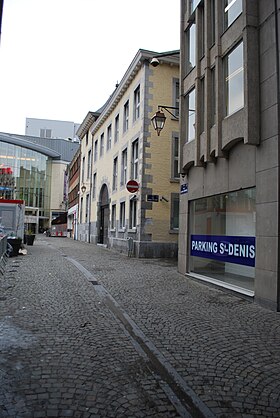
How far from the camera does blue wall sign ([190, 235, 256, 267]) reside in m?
8.02

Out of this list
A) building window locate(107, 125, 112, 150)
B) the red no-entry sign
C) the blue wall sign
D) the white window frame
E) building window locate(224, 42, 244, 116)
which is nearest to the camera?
the blue wall sign

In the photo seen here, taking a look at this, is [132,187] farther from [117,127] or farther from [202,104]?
[117,127]

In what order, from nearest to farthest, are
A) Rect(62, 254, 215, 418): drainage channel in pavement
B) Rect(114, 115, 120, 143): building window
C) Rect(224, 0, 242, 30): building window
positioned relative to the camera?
Rect(62, 254, 215, 418): drainage channel in pavement < Rect(224, 0, 242, 30): building window < Rect(114, 115, 120, 143): building window

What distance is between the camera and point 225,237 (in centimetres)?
928

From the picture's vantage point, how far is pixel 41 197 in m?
72.2

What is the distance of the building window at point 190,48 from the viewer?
37.7 ft

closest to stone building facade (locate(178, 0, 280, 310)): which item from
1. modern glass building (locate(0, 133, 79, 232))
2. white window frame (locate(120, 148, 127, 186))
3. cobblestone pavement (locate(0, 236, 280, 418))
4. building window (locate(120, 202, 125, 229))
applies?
cobblestone pavement (locate(0, 236, 280, 418))

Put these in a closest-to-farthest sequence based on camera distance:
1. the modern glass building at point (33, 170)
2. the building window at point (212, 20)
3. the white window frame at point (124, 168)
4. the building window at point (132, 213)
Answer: the building window at point (212, 20)
the building window at point (132, 213)
the white window frame at point (124, 168)
the modern glass building at point (33, 170)

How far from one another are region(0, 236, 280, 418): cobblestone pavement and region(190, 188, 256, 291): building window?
0.79 m

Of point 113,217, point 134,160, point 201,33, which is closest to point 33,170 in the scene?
point 113,217

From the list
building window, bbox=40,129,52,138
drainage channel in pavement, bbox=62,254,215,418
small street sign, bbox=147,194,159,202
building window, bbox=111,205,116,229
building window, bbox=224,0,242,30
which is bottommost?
drainage channel in pavement, bbox=62,254,215,418

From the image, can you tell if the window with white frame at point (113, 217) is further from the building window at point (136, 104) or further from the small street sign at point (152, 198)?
the building window at point (136, 104)

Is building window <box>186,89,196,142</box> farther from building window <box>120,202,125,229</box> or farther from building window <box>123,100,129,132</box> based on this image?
building window <box>123,100,129,132</box>

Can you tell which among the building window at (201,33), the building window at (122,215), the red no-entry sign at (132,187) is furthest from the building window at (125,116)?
the building window at (201,33)
